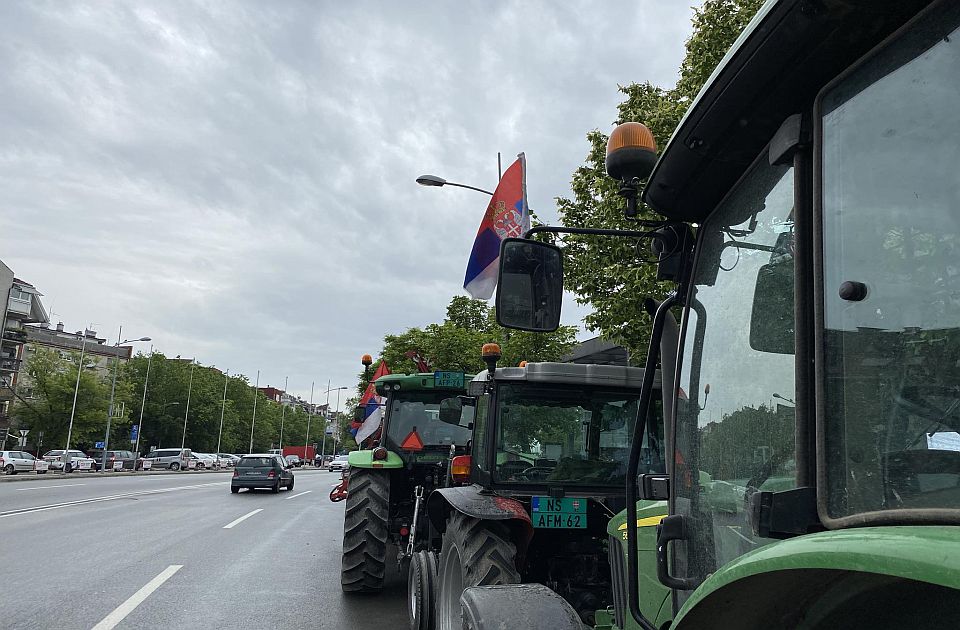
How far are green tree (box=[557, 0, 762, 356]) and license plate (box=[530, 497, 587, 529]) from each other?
16.0 ft

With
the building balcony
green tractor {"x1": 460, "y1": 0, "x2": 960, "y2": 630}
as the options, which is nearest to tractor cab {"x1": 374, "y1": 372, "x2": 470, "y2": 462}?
green tractor {"x1": 460, "y1": 0, "x2": 960, "y2": 630}

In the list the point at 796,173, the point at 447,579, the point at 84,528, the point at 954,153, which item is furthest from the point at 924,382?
the point at 84,528

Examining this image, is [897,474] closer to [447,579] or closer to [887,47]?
[887,47]

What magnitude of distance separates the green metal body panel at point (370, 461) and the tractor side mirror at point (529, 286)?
19.0 feet

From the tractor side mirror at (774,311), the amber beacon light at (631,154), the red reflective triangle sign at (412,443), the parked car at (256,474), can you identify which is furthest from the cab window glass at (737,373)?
the parked car at (256,474)

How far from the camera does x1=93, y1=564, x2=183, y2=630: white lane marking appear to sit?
6004 mm

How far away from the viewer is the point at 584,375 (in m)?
4.42

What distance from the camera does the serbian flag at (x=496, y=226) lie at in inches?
375

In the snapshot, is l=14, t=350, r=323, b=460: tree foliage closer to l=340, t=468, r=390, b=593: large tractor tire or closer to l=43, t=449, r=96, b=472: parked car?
l=43, t=449, r=96, b=472: parked car

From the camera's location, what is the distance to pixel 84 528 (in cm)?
1268

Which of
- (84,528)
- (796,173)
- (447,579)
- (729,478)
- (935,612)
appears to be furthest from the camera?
(84,528)

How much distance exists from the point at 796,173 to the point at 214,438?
9031 centimetres

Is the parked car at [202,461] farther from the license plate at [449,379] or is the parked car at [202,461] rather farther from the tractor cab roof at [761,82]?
the tractor cab roof at [761,82]

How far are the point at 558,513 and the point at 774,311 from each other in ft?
10.6
